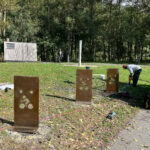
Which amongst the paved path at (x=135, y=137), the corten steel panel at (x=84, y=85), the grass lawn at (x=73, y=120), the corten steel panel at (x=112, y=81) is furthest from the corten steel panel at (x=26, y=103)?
the corten steel panel at (x=112, y=81)

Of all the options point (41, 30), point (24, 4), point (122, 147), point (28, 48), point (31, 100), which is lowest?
point (122, 147)

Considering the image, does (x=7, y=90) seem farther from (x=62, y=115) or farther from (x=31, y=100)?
(x=31, y=100)

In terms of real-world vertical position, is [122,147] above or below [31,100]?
below

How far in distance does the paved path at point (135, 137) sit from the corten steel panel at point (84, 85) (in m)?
1.68

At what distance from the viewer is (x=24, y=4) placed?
3425 cm

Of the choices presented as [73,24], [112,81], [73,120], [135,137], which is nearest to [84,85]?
[73,120]

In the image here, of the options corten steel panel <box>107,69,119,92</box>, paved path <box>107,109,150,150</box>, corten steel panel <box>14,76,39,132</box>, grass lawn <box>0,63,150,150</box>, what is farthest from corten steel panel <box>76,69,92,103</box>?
corten steel panel <box>14,76,39,132</box>

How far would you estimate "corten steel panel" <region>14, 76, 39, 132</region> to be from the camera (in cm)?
391

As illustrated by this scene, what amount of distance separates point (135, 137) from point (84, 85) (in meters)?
2.63

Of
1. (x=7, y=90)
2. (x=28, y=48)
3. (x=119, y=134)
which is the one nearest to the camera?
(x=119, y=134)

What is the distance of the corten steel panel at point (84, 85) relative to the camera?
20.5 feet

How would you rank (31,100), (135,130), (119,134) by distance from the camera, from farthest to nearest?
1. (135,130)
2. (119,134)
3. (31,100)

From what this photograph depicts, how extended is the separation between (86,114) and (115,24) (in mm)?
33601

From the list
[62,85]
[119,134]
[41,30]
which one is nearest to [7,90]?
[62,85]
